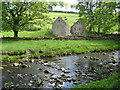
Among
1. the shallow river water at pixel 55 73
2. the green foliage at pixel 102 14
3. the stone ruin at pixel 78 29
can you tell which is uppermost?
the green foliage at pixel 102 14

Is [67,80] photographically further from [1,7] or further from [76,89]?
[1,7]

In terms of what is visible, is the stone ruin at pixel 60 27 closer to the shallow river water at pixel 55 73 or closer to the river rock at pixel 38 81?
the shallow river water at pixel 55 73

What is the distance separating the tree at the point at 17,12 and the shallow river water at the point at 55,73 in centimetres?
1395

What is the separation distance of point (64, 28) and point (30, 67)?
2918cm

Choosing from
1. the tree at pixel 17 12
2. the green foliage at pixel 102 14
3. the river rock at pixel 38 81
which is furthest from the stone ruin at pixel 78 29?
the river rock at pixel 38 81

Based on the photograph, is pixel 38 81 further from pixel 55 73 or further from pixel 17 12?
pixel 17 12

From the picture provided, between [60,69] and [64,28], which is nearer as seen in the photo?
[60,69]

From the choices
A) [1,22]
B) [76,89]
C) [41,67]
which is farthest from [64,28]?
[76,89]

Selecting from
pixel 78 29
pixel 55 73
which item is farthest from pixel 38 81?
pixel 78 29

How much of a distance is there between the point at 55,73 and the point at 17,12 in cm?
2217

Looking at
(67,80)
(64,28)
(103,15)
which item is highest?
(103,15)

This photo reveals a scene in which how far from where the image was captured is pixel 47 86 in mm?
15766

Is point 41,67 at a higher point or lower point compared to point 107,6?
lower

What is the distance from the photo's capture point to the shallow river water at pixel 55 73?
16.5 meters
